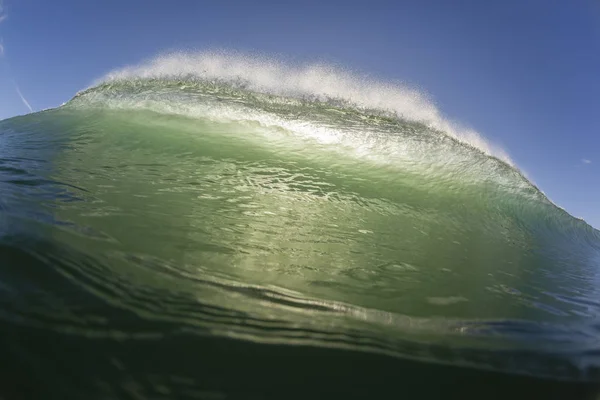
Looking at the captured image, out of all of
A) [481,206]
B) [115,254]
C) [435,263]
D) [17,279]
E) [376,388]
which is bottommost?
[376,388]

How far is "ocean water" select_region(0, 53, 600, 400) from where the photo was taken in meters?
1.93

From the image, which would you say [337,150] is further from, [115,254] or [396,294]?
[115,254]

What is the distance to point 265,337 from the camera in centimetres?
222

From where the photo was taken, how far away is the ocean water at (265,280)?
193cm

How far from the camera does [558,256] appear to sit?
620 centimetres

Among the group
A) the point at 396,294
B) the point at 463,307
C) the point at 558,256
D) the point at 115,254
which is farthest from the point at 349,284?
the point at 558,256

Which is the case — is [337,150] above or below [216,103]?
below

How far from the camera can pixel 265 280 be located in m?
2.94

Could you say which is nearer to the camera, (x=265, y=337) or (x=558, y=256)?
(x=265, y=337)

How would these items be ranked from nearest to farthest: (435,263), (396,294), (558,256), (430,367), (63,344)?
(63,344)
(430,367)
(396,294)
(435,263)
(558,256)

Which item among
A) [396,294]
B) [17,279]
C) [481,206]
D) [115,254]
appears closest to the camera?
[17,279]

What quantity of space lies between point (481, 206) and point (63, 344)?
24.2ft

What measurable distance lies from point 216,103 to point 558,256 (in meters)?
7.92

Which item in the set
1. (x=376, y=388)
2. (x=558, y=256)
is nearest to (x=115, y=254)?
(x=376, y=388)
